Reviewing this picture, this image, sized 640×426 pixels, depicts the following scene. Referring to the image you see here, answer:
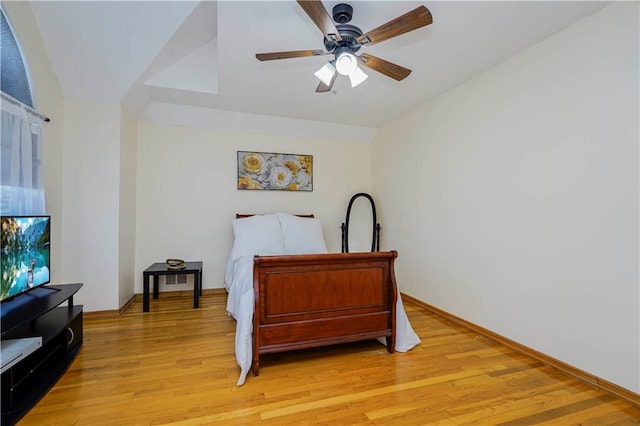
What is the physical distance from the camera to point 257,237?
12.1 feet

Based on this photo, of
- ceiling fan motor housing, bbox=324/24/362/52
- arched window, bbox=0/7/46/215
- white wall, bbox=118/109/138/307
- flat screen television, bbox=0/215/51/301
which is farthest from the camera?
white wall, bbox=118/109/138/307

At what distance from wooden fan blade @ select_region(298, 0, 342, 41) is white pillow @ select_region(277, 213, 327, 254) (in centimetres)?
235

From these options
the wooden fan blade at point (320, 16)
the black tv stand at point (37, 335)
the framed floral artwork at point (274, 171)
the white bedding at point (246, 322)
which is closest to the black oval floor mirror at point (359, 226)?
the framed floral artwork at point (274, 171)

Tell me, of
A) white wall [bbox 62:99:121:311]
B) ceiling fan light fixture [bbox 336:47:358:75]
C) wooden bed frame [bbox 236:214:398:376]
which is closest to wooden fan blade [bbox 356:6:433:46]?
ceiling fan light fixture [bbox 336:47:358:75]

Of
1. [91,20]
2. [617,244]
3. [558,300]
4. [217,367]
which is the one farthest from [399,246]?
[91,20]

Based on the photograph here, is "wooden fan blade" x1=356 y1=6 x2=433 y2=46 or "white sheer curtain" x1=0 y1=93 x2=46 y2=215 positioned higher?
"wooden fan blade" x1=356 y1=6 x2=433 y2=46

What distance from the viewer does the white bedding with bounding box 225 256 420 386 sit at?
6.99 ft

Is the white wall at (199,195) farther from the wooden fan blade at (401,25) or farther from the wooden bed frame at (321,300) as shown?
the wooden fan blade at (401,25)

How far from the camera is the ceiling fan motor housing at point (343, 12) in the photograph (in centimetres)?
201

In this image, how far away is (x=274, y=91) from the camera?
11.4ft

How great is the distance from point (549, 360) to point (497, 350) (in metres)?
0.36

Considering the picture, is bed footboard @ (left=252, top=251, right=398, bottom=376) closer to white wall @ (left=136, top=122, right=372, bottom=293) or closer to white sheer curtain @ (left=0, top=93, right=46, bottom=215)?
white sheer curtain @ (left=0, top=93, right=46, bottom=215)

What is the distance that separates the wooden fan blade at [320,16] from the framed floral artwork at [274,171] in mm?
2635

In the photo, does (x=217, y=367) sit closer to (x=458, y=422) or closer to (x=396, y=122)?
(x=458, y=422)
